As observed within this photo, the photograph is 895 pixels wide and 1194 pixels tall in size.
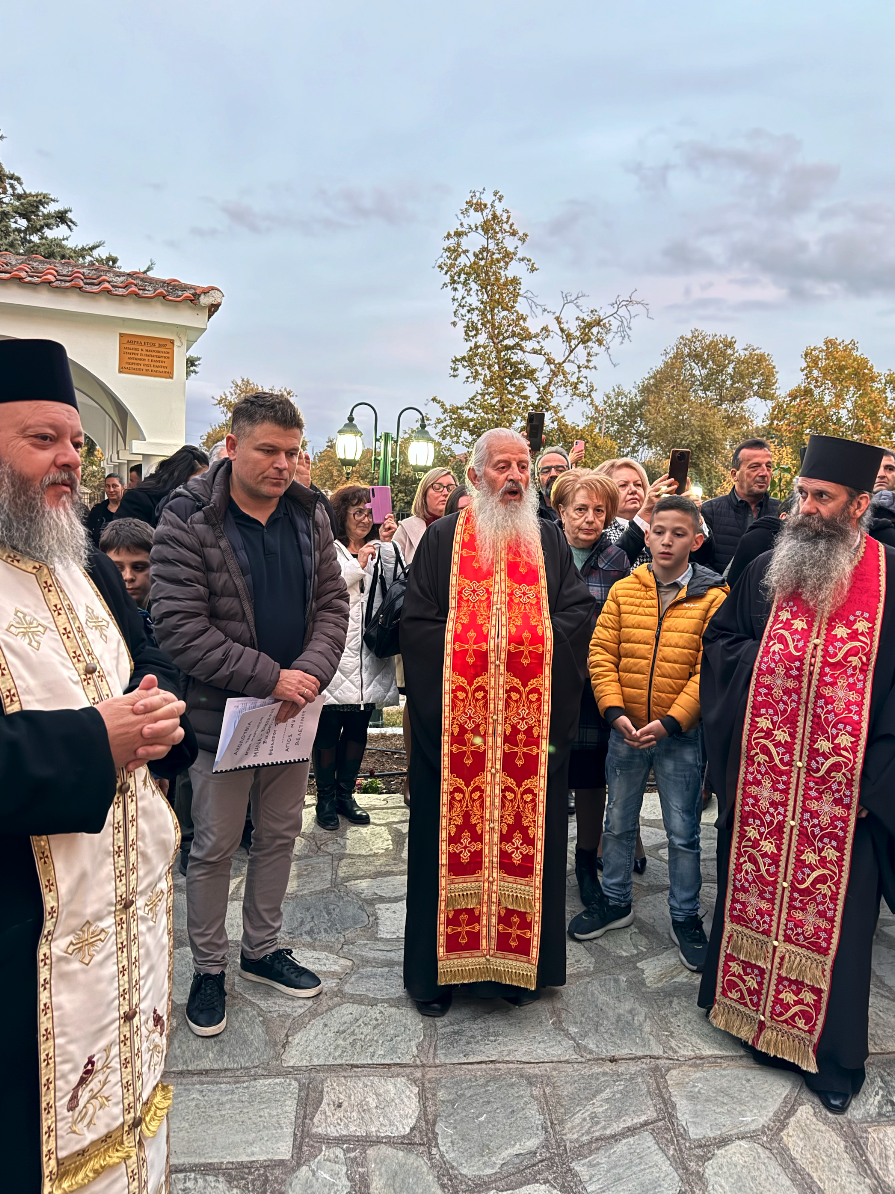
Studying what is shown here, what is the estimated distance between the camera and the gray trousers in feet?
10.1

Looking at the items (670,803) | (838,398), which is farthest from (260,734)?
(838,398)

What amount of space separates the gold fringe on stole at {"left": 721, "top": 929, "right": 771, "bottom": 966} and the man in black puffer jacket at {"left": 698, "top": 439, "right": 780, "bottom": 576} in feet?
8.97

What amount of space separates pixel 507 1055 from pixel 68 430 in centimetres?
255

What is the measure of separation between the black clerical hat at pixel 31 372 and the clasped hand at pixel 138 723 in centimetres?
63

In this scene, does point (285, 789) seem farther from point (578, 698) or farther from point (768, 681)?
point (768, 681)

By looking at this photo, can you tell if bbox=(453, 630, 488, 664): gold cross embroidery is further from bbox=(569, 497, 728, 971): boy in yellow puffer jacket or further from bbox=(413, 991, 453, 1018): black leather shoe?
bbox=(413, 991, 453, 1018): black leather shoe

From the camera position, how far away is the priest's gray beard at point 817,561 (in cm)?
292

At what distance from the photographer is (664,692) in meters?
3.64

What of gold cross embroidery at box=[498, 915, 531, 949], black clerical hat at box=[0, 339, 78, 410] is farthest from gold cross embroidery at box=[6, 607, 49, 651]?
gold cross embroidery at box=[498, 915, 531, 949]

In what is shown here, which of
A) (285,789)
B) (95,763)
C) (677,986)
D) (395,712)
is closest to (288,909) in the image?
(285,789)

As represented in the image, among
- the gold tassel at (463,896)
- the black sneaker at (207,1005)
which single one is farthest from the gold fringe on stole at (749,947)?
the black sneaker at (207,1005)

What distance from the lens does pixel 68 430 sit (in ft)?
5.72

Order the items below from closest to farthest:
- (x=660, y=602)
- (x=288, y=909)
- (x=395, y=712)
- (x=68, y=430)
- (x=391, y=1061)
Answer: (x=68, y=430), (x=391, y=1061), (x=660, y=602), (x=288, y=909), (x=395, y=712)

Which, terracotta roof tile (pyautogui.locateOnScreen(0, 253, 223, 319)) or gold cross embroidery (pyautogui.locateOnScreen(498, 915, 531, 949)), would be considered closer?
gold cross embroidery (pyautogui.locateOnScreen(498, 915, 531, 949))
